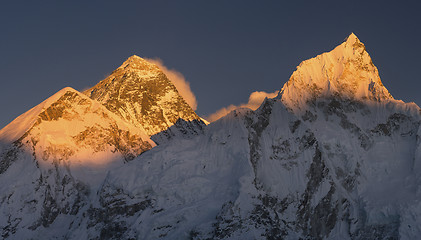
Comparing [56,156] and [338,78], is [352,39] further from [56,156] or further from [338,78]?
[56,156]

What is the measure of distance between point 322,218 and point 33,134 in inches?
2788

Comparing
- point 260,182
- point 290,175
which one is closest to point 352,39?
point 290,175

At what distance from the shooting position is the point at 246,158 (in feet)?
502

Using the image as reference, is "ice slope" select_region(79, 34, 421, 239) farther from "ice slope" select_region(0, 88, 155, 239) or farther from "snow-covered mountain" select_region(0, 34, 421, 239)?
"ice slope" select_region(0, 88, 155, 239)

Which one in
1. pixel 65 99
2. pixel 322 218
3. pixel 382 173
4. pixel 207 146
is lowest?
pixel 322 218

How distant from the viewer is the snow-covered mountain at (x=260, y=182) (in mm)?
142375

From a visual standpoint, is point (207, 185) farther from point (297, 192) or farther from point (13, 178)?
point (13, 178)

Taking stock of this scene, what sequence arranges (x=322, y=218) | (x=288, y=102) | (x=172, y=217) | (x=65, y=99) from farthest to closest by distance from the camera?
(x=65, y=99), (x=288, y=102), (x=322, y=218), (x=172, y=217)

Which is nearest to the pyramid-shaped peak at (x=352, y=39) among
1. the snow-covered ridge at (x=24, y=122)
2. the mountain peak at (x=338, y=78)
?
the mountain peak at (x=338, y=78)

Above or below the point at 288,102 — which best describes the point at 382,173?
below

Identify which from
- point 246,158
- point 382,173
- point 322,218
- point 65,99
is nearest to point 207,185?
point 246,158

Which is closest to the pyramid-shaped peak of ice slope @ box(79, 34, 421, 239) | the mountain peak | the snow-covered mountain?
the mountain peak

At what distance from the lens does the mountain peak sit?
17562 cm

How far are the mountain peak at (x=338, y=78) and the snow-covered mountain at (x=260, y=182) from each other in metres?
0.52
